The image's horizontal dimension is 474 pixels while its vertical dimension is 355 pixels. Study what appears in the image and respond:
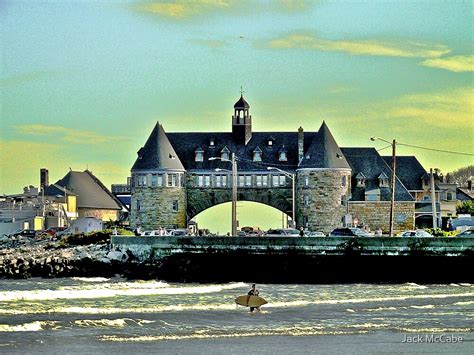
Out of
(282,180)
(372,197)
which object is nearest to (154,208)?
(282,180)

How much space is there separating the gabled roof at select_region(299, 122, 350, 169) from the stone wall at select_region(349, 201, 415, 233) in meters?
4.67

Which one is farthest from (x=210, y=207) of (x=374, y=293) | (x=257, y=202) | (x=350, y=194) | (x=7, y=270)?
(x=374, y=293)

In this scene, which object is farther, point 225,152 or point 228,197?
point 225,152

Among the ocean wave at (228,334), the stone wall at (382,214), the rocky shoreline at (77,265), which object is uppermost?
the stone wall at (382,214)

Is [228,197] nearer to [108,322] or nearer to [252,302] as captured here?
[252,302]

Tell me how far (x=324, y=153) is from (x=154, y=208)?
16685 mm

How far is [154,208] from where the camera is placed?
111 meters

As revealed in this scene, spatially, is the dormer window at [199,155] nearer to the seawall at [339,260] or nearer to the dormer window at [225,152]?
the dormer window at [225,152]

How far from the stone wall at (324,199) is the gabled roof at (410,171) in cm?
1197

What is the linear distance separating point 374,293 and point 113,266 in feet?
59.8

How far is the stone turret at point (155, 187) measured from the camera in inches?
4350

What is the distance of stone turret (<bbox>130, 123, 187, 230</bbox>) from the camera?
11050 cm

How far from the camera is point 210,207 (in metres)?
116

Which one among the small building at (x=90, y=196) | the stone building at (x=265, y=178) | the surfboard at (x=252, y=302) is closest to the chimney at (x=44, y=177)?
the small building at (x=90, y=196)
